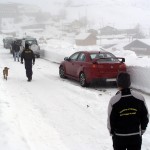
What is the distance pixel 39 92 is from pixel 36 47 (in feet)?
63.5

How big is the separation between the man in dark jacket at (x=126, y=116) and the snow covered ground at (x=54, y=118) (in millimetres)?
2386

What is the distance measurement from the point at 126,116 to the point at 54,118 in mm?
4838

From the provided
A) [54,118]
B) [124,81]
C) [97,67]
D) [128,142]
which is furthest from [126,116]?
[97,67]

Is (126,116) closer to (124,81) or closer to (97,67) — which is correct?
(124,81)

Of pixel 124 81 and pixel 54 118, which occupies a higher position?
pixel 124 81

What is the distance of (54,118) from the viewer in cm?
877

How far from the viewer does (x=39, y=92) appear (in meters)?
12.8

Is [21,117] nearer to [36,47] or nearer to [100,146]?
[100,146]

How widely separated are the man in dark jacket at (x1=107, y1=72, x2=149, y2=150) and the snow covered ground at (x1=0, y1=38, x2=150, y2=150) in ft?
7.83

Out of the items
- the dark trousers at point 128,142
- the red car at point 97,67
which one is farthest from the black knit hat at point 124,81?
the red car at point 97,67

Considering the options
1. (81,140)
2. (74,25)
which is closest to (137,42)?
(81,140)

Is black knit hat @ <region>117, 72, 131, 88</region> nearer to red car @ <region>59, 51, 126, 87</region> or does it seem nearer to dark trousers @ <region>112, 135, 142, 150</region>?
dark trousers @ <region>112, 135, 142, 150</region>

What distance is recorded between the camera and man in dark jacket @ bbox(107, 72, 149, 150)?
4.11 metres

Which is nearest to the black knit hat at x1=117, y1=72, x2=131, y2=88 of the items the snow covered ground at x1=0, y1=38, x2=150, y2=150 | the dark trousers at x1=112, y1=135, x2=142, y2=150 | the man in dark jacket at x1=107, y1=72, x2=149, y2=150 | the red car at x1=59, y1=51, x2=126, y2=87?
the man in dark jacket at x1=107, y1=72, x2=149, y2=150
